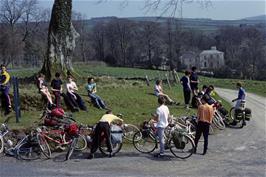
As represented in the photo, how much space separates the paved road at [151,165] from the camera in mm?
11375

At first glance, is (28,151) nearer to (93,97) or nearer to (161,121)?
(161,121)

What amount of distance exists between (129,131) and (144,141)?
3.05ft

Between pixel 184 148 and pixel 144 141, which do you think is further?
pixel 144 141

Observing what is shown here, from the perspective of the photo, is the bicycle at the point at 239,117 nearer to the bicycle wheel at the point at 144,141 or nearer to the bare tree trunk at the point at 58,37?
the bicycle wheel at the point at 144,141

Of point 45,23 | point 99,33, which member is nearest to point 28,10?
point 45,23

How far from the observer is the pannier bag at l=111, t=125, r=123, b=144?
42.8 ft

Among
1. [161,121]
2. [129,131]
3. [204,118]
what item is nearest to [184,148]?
[204,118]

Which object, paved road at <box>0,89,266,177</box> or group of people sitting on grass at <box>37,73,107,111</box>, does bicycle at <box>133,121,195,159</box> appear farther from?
group of people sitting on grass at <box>37,73,107,111</box>

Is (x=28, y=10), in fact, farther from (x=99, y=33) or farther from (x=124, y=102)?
(x=124, y=102)

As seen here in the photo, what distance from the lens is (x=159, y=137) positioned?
12859mm

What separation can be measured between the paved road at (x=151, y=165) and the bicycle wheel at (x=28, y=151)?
0.96ft

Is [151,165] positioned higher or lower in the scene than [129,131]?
lower

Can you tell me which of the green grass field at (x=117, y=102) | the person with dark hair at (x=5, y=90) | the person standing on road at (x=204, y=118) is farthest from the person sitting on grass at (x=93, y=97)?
the person standing on road at (x=204, y=118)

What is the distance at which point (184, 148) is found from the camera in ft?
43.7
